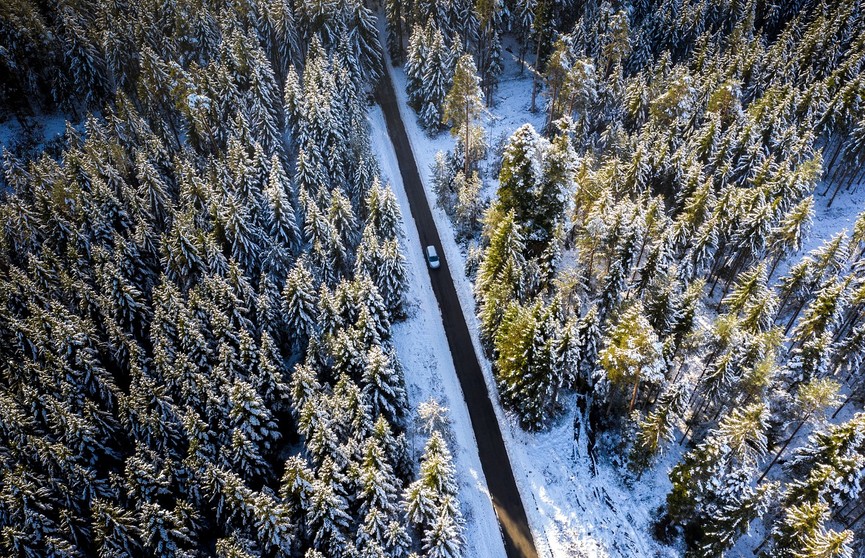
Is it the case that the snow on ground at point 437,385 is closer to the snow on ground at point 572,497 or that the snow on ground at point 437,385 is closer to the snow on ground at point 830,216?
the snow on ground at point 572,497

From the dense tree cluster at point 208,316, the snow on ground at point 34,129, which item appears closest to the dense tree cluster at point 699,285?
the dense tree cluster at point 208,316

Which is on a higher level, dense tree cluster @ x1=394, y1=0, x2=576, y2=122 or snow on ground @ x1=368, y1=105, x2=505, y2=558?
dense tree cluster @ x1=394, y1=0, x2=576, y2=122

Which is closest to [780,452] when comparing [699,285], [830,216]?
[699,285]

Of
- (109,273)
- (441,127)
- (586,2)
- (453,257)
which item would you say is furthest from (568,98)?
(109,273)

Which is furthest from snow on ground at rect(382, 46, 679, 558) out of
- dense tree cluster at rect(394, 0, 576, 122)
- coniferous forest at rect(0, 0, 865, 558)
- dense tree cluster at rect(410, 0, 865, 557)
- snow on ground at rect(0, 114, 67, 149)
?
snow on ground at rect(0, 114, 67, 149)

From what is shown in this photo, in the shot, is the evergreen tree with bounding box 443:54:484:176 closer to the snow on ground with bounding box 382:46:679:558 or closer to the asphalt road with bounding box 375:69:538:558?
the asphalt road with bounding box 375:69:538:558

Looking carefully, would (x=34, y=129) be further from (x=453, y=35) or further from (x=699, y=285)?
(x=699, y=285)
